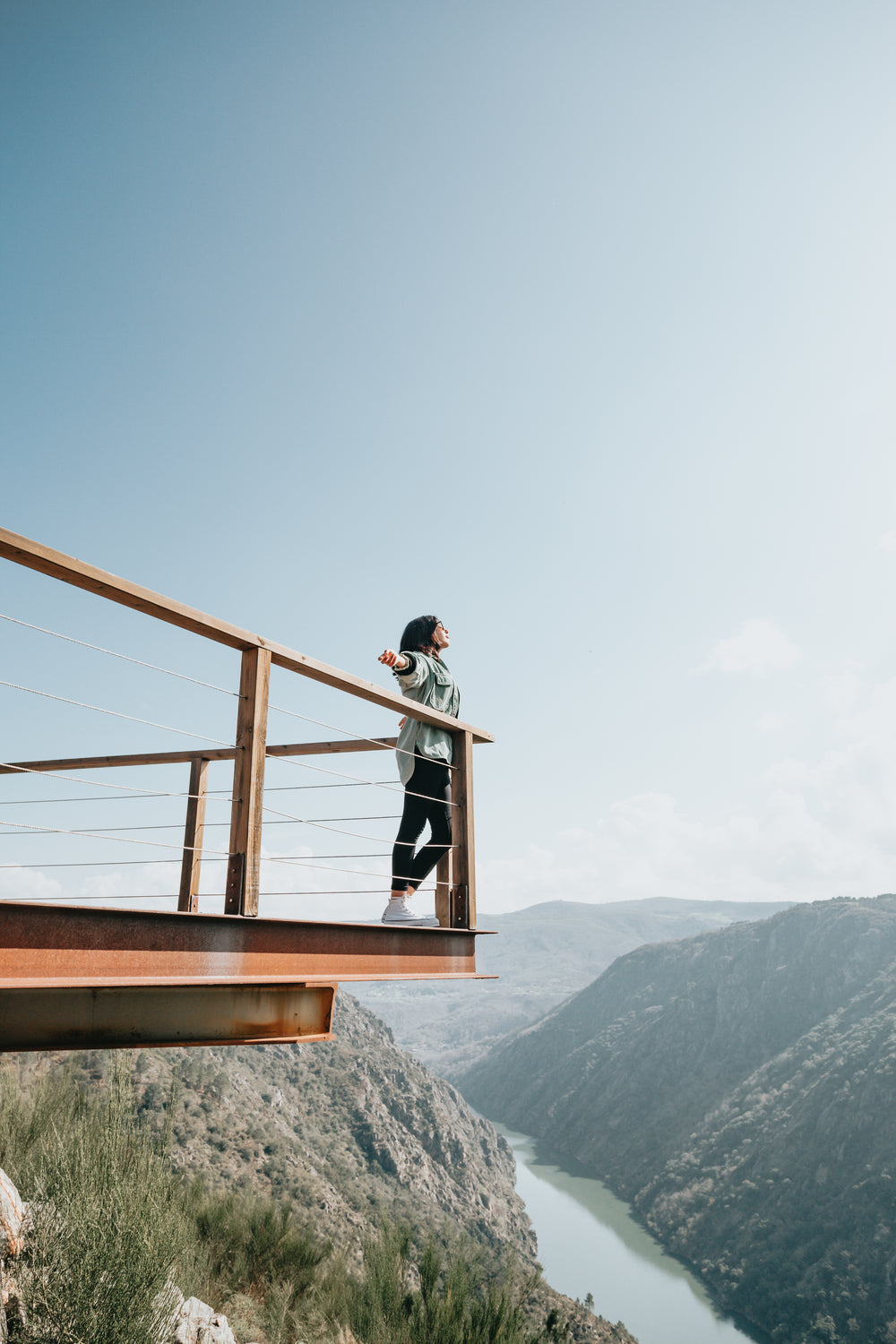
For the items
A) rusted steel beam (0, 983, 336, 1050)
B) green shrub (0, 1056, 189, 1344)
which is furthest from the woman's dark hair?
green shrub (0, 1056, 189, 1344)

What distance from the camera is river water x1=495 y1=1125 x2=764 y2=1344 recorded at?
3562 centimetres

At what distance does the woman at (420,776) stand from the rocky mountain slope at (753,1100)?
3768 centimetres

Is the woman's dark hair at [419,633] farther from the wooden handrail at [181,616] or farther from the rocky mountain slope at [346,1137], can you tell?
the rocky mountain slope at [346,1137]

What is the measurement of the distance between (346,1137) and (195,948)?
28557mm

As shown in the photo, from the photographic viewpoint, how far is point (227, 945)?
2.40 metres

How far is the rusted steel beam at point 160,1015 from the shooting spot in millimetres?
2553

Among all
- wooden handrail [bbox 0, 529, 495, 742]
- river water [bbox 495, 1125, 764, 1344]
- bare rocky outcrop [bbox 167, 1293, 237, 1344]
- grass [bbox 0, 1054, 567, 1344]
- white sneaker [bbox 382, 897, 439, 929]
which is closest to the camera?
wooden handrail [bbox 0, 529, 495, 742]

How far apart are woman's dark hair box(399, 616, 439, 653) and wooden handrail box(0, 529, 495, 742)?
580 millimetres

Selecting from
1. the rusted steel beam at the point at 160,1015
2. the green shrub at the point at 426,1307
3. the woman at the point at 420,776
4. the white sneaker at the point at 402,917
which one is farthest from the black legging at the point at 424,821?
the green shrub at the point at 426,1307

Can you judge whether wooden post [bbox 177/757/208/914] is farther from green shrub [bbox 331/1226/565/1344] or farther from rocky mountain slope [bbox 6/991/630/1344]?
green shrub [bbox 331/1226/565/1344]

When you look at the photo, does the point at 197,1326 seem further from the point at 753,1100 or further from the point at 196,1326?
the point at 753,1100

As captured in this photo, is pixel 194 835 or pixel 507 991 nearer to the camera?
pixel 194 835

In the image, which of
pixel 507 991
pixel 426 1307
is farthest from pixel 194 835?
pixel 507 991

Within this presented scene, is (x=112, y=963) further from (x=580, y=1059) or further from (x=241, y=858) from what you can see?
(x=580, y=1059)
